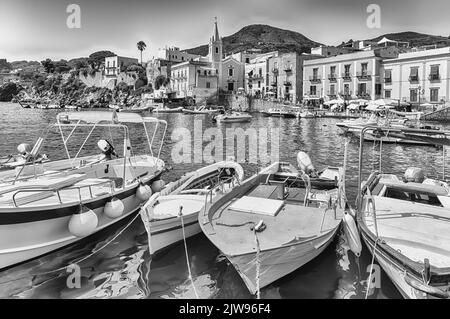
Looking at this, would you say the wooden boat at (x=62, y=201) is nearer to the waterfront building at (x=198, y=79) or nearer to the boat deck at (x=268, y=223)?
the boat deck at (x=268, y=223)

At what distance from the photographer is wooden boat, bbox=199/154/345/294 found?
19.0ft

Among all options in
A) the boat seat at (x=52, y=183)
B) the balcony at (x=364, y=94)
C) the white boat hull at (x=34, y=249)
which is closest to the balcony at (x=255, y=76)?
the balcony at (x=364, y=94)

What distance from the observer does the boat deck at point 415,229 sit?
5.76m

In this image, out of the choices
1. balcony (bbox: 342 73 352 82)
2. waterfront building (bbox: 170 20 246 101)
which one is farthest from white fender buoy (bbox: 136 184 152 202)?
waterfront building (bbox: 170 20 246 101)

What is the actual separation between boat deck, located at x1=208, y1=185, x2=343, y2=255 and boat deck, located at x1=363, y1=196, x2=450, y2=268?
90cm

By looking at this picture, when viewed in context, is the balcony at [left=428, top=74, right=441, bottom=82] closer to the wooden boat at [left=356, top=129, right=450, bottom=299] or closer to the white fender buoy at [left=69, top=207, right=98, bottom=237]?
the wooden boat at [left=356, top=129, right=450, bottom=299]

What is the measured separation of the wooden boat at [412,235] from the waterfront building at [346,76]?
152ft

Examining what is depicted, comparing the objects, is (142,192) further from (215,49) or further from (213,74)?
(215,49)

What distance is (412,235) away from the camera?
20.9 ft

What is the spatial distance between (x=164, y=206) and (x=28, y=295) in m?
3.19

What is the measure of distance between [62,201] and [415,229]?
7024mm

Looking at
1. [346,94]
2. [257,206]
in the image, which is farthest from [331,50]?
[257,206]

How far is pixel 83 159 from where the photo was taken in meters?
12.1

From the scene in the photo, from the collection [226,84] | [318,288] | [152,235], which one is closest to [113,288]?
[152,235]
